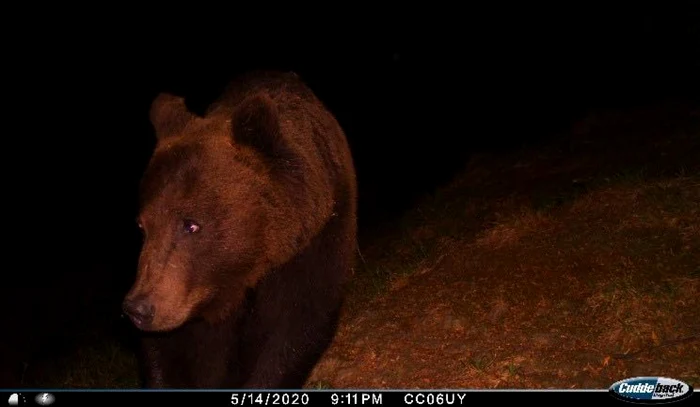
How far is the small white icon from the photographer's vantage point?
11.2 ft

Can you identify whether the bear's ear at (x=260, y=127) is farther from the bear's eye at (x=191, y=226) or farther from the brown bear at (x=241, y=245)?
the bear's eye at (x=191, y=226)

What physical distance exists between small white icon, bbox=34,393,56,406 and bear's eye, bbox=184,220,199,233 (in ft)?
3.39

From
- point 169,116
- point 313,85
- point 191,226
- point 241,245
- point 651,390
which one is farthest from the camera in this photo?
point 313,85

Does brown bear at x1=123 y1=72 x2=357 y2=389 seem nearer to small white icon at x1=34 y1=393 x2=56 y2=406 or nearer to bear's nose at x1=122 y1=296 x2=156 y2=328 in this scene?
bear's nose at x1=122 y1=296 x2=156 y2=328

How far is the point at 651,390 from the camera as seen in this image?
121 inches

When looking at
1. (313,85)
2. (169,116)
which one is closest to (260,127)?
(169,116)

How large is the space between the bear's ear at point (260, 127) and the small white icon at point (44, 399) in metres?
1.50

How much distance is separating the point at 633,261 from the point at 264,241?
2.28 metres

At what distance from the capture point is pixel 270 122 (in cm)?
359

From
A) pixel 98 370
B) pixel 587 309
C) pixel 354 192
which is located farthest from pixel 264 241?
pixel 98 370

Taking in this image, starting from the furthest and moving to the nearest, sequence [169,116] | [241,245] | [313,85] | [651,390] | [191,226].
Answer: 1. [313,85]
2. [169,116]
3. [241,245]
4. [191,226]
5. [651,390]

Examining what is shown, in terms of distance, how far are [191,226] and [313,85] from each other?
2284cm

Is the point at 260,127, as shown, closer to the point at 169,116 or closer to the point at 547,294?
the point at 169,116

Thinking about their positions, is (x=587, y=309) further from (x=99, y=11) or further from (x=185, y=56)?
(x=99, y=11)
